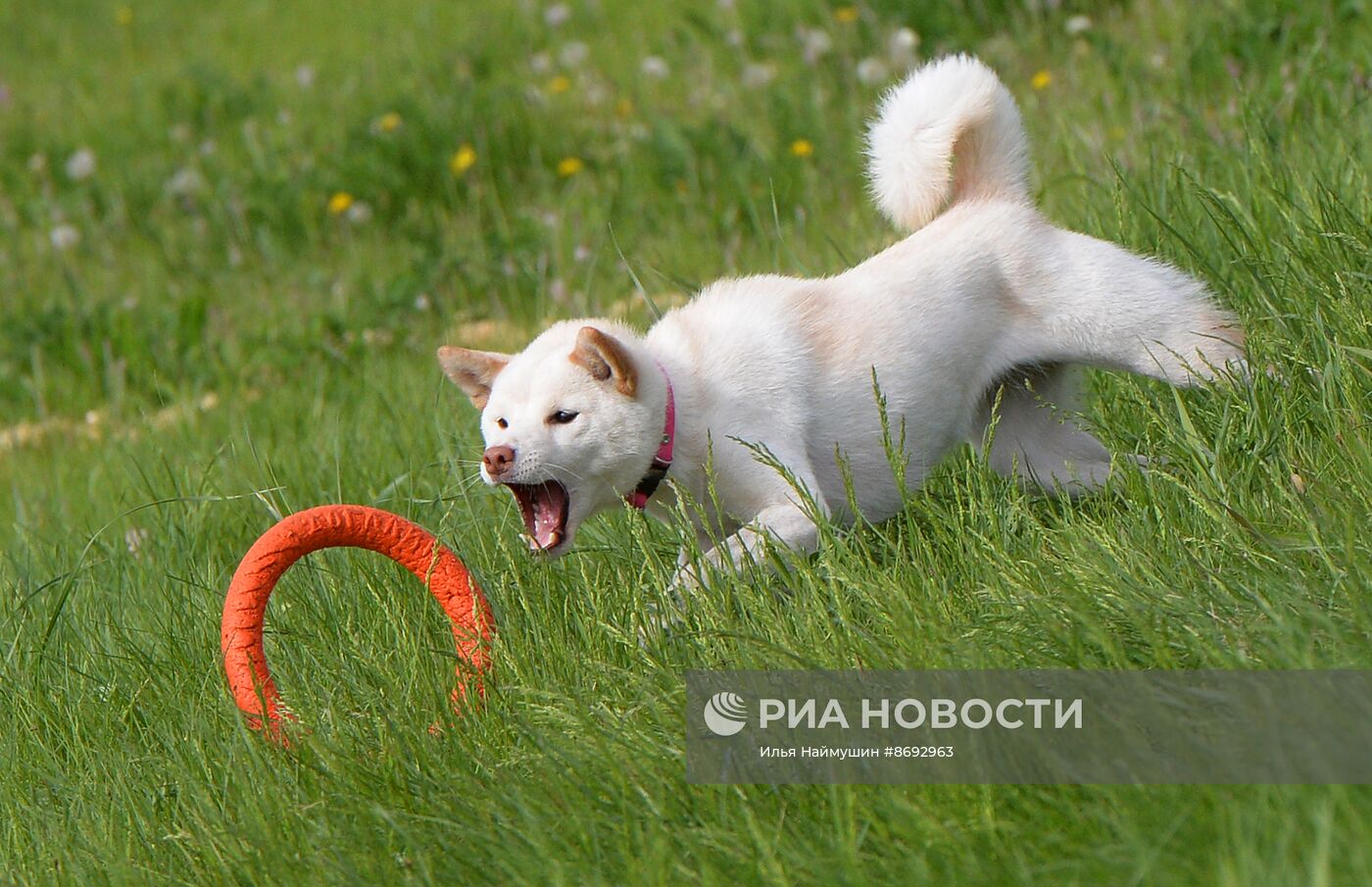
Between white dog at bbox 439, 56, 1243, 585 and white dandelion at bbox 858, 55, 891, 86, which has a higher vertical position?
white dog at bbox 439, 56, 1243, 585

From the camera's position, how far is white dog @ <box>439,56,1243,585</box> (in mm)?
3164

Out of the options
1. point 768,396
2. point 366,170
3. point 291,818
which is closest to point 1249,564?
point 768,396

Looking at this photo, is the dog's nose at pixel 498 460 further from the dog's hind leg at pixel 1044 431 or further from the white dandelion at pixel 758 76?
the white dandelion at pixel 758 76

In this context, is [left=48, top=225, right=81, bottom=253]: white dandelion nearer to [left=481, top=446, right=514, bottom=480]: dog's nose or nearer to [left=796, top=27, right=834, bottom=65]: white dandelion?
[left=796, top=27, right=834, bottom=65]: white dandelion

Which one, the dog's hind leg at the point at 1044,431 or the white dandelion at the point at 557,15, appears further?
the white dandelion at the point at 557,15

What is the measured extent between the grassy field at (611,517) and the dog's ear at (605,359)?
32 centimetres

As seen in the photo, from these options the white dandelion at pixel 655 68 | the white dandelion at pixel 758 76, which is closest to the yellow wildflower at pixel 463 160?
the white dandelion at pixel 655 68

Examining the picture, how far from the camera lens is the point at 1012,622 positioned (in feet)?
8.50

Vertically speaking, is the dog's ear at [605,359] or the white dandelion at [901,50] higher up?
the dog's ear at [605,359]

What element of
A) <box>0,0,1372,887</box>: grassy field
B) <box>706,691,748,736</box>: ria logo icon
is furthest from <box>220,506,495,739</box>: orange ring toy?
<box>706,691,748,736</box>: ria logo icon

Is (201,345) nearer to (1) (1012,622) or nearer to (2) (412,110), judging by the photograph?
(2) (412,110)

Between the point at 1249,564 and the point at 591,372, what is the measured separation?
1386 millimetres

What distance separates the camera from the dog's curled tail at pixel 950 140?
371 centimetres

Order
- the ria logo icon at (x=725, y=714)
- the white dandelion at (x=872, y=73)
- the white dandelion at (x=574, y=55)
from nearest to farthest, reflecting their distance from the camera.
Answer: the ria logo icon at (x=725, y=714) → the white dandelion at (x=872, y=73) → the white dandelion at (x=574, y=55)
